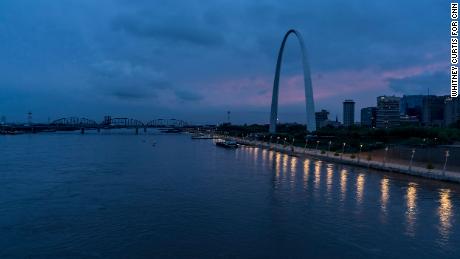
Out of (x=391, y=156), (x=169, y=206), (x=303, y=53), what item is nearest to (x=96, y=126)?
(x=303, y=53)

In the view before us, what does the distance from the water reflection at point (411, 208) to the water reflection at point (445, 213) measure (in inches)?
34.6

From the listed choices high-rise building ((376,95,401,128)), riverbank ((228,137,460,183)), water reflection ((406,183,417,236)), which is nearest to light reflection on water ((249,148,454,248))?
water reflection ((406,183,417,236))

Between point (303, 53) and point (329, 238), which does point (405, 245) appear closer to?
point (329, 238)

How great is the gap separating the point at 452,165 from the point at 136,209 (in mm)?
23262

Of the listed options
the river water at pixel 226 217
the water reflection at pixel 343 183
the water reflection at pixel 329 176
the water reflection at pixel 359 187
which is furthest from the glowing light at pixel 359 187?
the water reflection at pixel 329 176

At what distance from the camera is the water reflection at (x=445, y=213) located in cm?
1369

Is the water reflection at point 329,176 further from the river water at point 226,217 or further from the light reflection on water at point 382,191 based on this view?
the river water at point 226,217

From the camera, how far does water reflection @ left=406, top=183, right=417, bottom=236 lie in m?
14.0

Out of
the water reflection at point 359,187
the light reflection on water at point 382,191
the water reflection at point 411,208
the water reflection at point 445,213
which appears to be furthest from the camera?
the water reflection at point 359,187

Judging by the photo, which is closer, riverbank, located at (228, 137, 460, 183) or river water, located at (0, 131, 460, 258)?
river water, located at (0, 131, 460, 258)

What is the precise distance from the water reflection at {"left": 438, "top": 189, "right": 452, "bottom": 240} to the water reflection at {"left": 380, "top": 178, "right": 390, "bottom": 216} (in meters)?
2.11

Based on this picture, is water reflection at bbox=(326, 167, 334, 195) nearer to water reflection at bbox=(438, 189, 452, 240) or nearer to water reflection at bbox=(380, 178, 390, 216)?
water reflection at bbox=(380, 178, 390, 216)

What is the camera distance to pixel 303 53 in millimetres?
55125

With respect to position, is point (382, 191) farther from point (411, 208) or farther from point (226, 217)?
point (226, 217)
